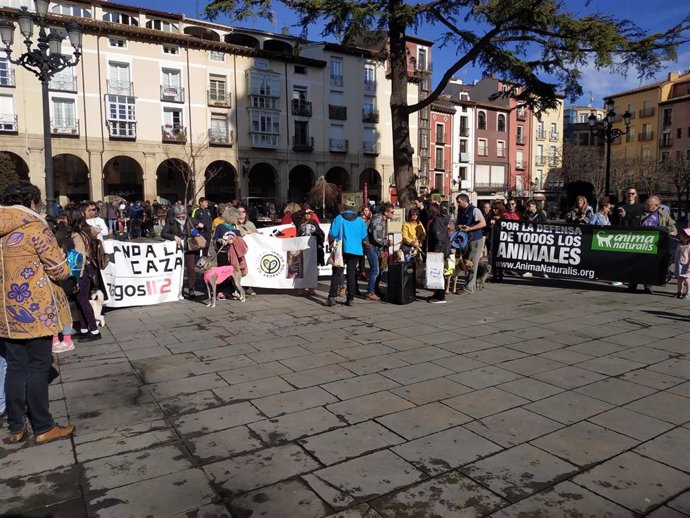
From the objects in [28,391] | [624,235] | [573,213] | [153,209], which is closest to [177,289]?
[28,391]

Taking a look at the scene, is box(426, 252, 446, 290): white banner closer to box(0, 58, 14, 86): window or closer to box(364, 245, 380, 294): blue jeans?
box(364, 245, 380, 294): blue jeans

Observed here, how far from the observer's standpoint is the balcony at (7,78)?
29.6 m

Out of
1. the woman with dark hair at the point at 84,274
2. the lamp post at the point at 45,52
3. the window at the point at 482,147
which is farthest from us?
the window at the point at 482,147

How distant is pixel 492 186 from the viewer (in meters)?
56.3

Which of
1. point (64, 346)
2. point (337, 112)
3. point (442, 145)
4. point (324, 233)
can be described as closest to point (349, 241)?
point (324, 233)

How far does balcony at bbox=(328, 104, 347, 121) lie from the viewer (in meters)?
41.3

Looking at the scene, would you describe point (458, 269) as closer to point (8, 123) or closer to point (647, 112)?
point (8, 123)

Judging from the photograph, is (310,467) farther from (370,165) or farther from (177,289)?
(370,165)

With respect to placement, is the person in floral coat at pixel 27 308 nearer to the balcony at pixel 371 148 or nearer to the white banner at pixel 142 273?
the white banner at pixel 142 273

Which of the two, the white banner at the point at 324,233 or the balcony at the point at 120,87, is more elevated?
the balcony at the point at 120,87

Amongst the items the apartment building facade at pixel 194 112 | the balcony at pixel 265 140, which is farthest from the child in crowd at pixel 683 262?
the balcony at pixel 265 140

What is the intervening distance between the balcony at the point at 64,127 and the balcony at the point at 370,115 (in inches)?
829

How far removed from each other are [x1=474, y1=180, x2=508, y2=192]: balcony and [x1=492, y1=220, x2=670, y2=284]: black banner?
1787 inches

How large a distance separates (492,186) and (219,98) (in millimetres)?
31503
